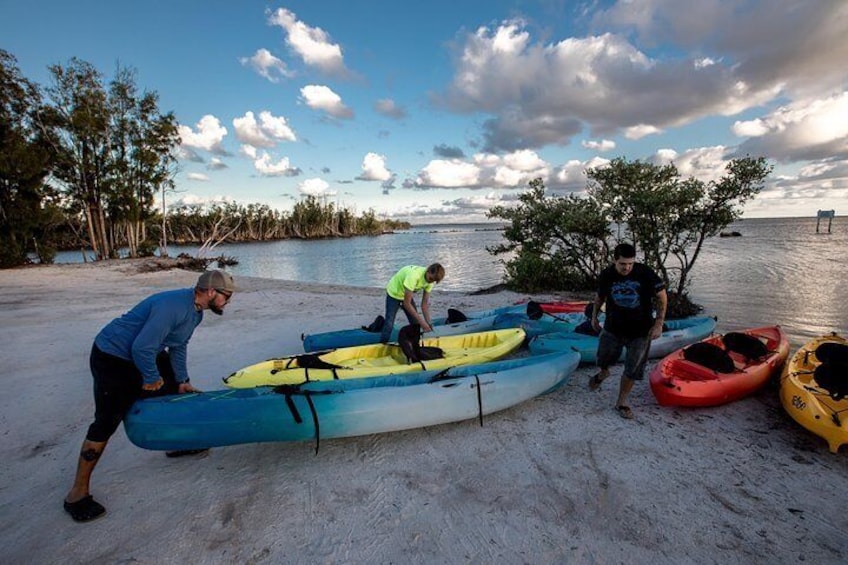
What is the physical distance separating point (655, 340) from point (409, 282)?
4.59 metres

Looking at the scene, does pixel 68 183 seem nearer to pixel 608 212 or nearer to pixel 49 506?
pixel 49 506

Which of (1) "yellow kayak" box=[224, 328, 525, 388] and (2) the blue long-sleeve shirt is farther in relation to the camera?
(1) "yellow kayak" box=[224, 328, 525, 388]

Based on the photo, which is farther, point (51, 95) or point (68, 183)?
point (68, 183)

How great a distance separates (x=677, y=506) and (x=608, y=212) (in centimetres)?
1054

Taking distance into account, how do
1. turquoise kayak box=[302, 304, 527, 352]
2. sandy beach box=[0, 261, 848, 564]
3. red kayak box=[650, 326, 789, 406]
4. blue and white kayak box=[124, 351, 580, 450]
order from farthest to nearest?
1. turquoise kayak box=[302, 304, 527, 352]
2. red kayak box=[650, 326, 789, 406]
3. blue and white kayak box=[124, 351, 580, 450]
4. sandy beach box=[0, 261, 848, 564]

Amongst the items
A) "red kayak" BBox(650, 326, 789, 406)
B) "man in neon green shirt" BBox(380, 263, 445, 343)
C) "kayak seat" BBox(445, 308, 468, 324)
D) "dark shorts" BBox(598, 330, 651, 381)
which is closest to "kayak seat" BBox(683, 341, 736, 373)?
"red kayak" BBox(650, 326, 789, 406)

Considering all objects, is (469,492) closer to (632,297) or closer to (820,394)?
(632,297)

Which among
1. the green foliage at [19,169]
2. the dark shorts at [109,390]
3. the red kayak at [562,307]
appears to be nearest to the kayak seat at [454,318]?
the red kayak at [562,307]

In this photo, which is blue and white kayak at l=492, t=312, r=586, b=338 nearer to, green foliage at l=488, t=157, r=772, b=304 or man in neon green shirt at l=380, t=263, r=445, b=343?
man in neon green shirt at l=380, t=263, r=445, b=343

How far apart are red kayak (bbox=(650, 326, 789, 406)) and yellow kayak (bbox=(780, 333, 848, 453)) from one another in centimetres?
36

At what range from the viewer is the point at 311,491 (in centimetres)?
364

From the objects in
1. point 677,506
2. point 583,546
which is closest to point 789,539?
point 677,506

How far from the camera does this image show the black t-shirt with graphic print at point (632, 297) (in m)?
4.68

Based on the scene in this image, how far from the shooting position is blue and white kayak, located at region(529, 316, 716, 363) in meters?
6.67
